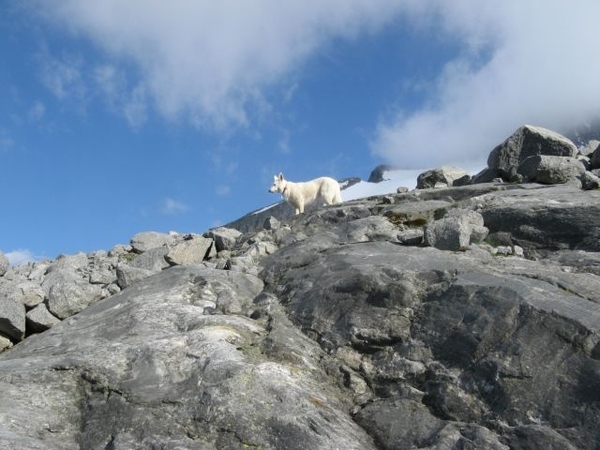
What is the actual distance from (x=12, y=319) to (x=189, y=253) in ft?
16.7

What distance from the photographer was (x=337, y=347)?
8.78m

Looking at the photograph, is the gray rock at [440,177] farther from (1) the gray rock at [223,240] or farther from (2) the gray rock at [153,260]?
(2) the gray rock at [153,260]

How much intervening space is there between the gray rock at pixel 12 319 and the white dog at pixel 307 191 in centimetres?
1930

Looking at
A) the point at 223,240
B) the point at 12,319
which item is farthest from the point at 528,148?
the point at 12,319

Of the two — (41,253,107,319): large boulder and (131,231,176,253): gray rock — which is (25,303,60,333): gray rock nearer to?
(41,253,107,319): large boulder

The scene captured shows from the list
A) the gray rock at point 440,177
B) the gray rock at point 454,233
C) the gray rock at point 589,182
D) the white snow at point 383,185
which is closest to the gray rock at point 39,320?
the gray rock at point 454,233

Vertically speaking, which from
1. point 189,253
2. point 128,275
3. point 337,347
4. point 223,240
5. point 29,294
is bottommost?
point 337,347

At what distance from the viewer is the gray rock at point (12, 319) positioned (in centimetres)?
1080

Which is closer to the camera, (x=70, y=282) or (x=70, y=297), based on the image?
(x=70, y=297)

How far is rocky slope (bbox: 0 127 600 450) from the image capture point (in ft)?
22.0

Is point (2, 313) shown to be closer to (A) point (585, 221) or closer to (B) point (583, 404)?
(B) point (583, 404)

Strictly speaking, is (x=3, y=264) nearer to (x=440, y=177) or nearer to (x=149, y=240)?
(x=149, y=240)

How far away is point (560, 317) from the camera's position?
777 centimetres

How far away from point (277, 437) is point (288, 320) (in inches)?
127
